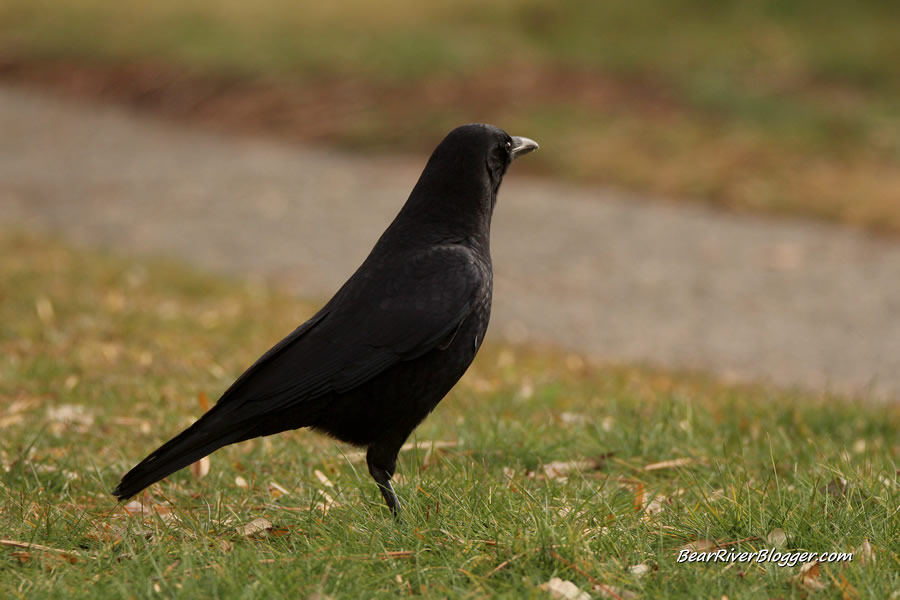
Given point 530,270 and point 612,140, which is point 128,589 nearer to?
point 530,270

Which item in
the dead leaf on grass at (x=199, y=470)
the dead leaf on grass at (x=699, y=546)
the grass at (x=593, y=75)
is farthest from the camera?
the grass at (x=593, y=75)

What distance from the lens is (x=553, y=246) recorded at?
971 centimetres

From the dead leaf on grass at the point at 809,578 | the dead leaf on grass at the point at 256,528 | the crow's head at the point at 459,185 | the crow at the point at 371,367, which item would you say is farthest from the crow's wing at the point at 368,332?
the dead leaf on grass at the point at 809,578

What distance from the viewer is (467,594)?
2.83 metres

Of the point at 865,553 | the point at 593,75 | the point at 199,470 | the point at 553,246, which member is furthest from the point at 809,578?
the point at 593,75

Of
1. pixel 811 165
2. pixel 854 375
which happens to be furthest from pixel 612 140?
pixel 854 375

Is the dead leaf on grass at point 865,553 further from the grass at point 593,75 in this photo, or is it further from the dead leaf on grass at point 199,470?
the grass at point 593,75

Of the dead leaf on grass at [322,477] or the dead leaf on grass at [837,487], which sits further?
the dead leaf on grass at [322,477]

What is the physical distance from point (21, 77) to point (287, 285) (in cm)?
1005

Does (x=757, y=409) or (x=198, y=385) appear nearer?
(x=757, y=409)

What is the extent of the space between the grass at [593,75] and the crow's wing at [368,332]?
727 centimetres

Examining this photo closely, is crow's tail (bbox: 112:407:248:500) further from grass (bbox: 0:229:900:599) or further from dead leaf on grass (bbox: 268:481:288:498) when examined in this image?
dead leaf on grass (bbox: 268:481:288:498)

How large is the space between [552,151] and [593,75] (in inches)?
111

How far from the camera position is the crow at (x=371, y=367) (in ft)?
11.0
